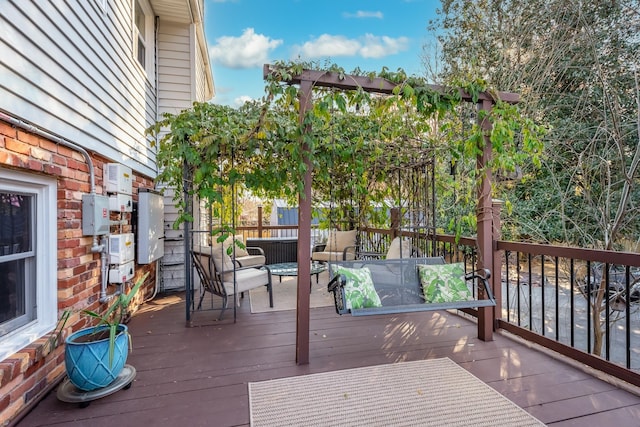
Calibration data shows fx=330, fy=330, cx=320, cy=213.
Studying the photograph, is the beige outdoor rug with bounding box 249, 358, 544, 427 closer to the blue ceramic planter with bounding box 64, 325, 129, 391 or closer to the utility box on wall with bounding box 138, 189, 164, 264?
the blue ceramic planter with bounding box 64, 325, 129, 391

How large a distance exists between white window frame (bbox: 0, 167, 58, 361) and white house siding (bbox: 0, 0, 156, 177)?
0.39m

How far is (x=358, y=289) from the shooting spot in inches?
109

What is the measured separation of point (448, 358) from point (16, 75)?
11.5ft

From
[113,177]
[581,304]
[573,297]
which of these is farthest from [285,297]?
[581,304]

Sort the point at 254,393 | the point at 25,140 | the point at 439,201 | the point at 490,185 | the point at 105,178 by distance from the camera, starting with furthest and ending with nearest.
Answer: the point at 439,201 < the point at 105,178 < the point at 490,185 < the point at 254,393 < the point at 25,140

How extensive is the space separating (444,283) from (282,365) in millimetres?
1560

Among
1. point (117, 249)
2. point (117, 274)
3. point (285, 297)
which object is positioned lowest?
point (285, 297)

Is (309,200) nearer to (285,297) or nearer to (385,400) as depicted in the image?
(385,400)

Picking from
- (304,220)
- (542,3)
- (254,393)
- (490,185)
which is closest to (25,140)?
(304,220)

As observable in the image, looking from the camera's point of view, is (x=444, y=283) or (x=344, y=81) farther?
(x=444, y=283)

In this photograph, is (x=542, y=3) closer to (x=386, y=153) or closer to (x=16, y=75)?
(x=386, y=153)

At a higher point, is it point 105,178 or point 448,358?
point 105,178

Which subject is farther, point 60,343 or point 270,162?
point 270,162

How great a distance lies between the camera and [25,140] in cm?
199
